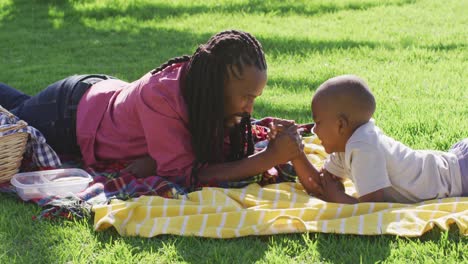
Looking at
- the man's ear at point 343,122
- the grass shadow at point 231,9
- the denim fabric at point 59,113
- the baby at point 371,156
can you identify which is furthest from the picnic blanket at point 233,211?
the grass shadow at point 231,9

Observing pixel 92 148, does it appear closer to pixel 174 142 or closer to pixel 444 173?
pixel 174 142

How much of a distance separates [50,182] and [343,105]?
166 cm

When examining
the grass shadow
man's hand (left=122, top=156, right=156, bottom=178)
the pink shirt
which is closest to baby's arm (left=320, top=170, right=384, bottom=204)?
the pink shirt

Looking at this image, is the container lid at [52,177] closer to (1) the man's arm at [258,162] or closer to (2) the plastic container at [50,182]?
(2) the plastic container at [50,182]

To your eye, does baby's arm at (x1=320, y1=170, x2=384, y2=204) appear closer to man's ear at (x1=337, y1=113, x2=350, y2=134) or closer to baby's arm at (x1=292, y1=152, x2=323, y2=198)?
baby's arm at (x1=292, y1=152, x2=323, y2=198)

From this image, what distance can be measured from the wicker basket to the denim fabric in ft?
1.28

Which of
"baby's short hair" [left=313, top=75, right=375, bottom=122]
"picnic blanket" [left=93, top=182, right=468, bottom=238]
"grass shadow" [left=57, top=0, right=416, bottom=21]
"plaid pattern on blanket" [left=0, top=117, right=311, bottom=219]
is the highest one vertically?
"baby's short hair" [left=313, top=75, right=375, bottom=122]

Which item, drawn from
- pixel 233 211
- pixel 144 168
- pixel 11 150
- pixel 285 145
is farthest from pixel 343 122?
pixel 11 150

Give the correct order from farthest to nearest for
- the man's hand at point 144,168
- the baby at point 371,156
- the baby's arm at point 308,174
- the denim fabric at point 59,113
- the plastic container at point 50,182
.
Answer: the denim fabric at point 59,113
the man's hand at point 144,168
the baby's arm at point 308,174
the plastic container at point 50,182
the baby at point 371,156

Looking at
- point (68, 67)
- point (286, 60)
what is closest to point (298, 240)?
point (286, 60)

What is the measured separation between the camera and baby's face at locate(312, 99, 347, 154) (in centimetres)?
372

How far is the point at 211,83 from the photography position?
13.2ft

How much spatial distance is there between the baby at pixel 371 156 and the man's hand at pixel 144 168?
1046 millimetres

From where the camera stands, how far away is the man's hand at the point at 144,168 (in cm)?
428
